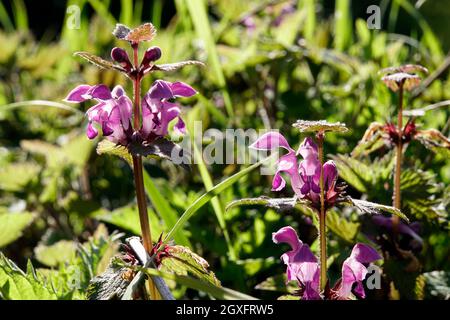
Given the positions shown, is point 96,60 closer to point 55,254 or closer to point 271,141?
point 271,141

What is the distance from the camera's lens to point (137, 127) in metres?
0.76

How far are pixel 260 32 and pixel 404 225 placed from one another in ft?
3.11

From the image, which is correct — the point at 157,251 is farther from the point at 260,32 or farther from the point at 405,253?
the point at 260,32

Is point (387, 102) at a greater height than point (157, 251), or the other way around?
point (387, 102)

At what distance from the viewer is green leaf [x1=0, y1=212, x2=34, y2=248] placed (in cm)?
99

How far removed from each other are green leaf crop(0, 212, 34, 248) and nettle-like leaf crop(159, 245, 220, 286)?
34 centimetres

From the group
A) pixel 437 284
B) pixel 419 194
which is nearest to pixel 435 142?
pixel 419 194

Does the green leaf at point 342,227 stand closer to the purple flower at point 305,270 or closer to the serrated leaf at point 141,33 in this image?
the purple flower at point 305,270

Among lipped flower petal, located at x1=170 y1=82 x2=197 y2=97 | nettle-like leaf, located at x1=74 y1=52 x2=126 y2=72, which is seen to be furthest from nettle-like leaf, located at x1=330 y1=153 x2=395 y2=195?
nettle-like leaf, located at x1=74 y1=52 x2=126 y2=72

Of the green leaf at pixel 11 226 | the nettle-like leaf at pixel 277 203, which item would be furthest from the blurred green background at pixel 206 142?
the nettle-like leaf at pixel 277 203

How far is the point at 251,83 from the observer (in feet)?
5.15

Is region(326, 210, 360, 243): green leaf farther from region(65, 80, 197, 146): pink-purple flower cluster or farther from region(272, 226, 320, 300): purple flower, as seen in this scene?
region(65, 80, 197, 146): pink-purple flower cluster
